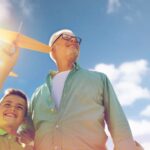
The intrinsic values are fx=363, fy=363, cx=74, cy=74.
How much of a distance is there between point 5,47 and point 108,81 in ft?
21.9

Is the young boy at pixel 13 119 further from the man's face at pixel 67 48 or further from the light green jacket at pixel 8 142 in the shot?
the man's face at pixel 67 48

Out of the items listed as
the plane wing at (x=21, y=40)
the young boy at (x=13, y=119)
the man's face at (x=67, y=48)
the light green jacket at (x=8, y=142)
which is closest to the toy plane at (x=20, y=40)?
the plane wing at (x=21, y=40)

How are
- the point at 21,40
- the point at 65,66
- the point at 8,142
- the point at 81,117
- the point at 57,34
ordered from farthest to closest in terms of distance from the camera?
the point at 21,40 → the point at 57,34 → the point at 65,66 → the point at 81,117 → the point at 8,142

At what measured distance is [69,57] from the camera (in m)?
5.44

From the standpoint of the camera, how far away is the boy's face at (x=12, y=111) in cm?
473

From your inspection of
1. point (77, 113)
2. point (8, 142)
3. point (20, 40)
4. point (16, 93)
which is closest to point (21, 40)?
point (20, 40)

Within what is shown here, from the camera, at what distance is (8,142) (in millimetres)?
4332

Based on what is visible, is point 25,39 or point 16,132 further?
point 25,39

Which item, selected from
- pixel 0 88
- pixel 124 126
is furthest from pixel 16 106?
pixel 0 88

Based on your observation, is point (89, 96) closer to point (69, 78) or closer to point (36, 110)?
point (69, 78)

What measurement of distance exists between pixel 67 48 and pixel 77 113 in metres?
1.36

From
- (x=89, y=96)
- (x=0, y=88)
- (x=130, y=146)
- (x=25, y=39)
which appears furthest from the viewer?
(x=25, y=39)

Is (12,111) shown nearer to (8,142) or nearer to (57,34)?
(8,142)

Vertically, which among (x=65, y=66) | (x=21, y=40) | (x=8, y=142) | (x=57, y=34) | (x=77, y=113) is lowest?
(x=8, y=142)
